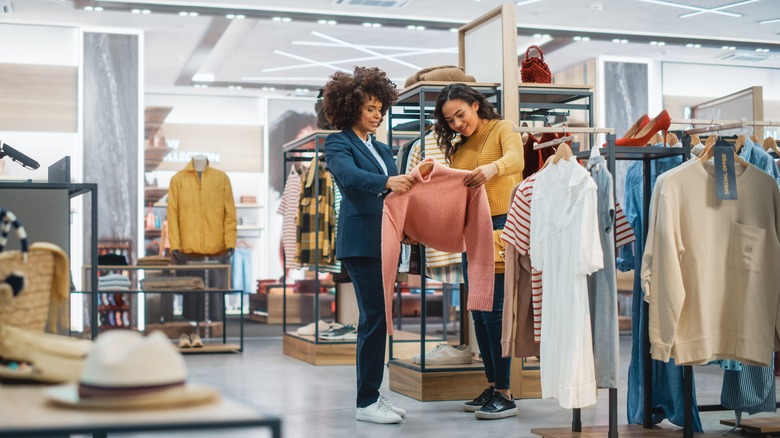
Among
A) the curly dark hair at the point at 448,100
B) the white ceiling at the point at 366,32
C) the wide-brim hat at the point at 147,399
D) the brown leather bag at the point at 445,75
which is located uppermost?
the white ceiling at the point at 366,32

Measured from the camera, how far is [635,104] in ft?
38.2

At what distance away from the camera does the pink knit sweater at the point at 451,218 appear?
14.0 ft

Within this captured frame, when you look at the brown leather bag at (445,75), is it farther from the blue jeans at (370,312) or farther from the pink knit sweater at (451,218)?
the blue jeans at (370,312)

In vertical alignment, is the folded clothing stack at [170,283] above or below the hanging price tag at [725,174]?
below

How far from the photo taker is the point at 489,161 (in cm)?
454

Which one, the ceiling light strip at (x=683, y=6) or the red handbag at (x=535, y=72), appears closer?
the red handbag at (x=535, y=72)

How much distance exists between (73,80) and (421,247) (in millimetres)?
5952

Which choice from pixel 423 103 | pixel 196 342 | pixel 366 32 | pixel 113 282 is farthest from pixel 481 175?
pixel 366 32

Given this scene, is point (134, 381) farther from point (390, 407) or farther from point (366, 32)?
point (366, 32)

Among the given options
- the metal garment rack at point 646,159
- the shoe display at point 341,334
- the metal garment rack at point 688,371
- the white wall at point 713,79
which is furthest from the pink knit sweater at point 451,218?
the white wall at point 713,79

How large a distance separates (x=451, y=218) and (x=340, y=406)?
1.30 metres

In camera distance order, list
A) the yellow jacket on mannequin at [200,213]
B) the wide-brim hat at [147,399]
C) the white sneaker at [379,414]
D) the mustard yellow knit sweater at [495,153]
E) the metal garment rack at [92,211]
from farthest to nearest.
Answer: the yellow jacket on mannequin at [200,213] < the mustard yellow knit sweater at [495,153] < the white sneaker at [379,414] < the metal garment rack at [92,211] < the wide-brim hat at [147,399]

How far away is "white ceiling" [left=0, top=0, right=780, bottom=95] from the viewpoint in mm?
9031

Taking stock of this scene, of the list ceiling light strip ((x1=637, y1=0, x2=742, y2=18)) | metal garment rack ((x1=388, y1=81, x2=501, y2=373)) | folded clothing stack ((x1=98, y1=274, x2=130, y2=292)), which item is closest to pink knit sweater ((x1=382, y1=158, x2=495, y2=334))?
metal garment rack ((x1=388, y1=81, x2=501, y2=373))
